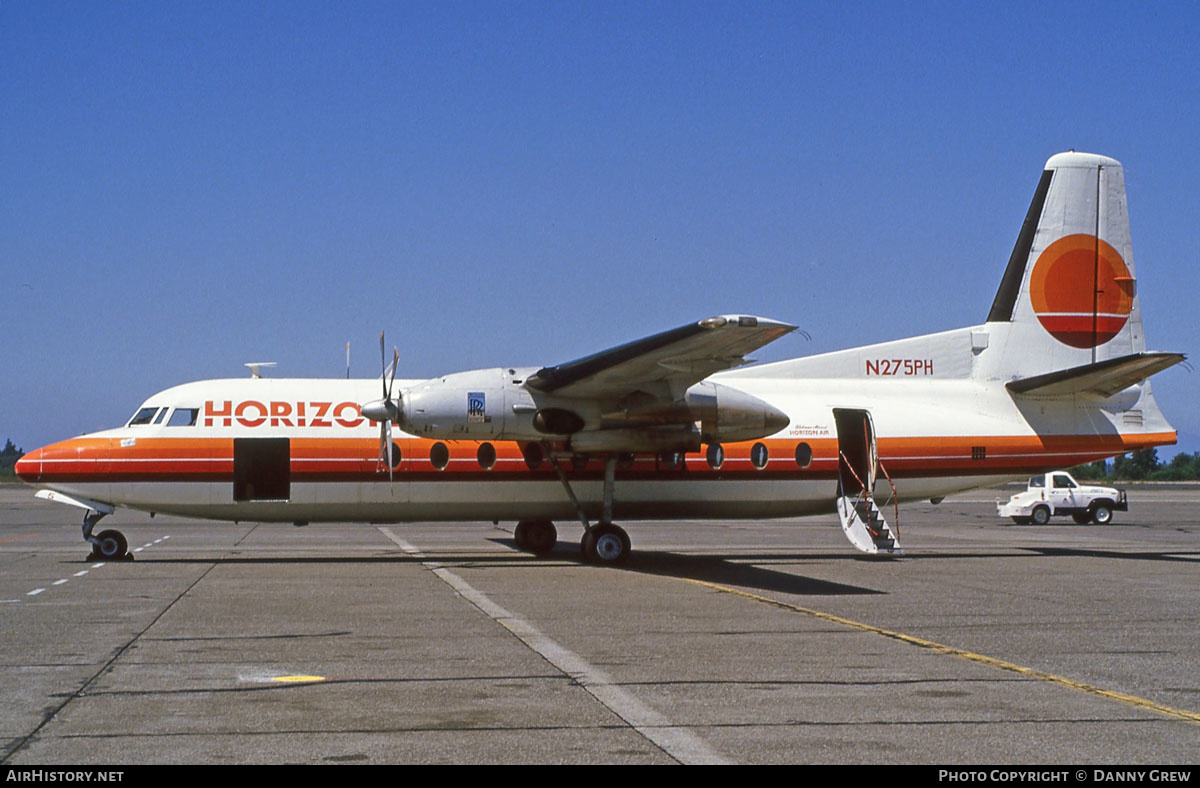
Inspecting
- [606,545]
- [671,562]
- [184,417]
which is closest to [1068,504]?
[671,562]

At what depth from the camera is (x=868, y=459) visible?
2088 cm

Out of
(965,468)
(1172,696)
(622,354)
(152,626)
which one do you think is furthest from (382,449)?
(1172,696)

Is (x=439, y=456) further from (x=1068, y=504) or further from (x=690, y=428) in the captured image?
A: (x=1068, y=504)

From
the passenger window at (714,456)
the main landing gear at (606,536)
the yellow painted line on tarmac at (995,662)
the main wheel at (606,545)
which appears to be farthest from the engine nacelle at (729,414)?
the yellow painted line on tarmac at (995,662)

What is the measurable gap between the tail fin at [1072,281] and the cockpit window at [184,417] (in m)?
14.8

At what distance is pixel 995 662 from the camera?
962cm

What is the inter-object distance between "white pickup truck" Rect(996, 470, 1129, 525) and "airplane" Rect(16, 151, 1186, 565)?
1654cm

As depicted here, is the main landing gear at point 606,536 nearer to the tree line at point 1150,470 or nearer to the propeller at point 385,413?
the propeller at point 385,413

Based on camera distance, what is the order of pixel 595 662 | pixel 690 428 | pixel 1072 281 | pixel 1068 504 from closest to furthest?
1. pixel 595 662
2. pixel 690 428
3. pixel 1072 281
4. pixel 1068 504

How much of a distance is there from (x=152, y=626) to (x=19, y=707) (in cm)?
411

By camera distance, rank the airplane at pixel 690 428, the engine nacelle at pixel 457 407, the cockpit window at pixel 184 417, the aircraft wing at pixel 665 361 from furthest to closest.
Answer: the cockpit window at pixel 184 417
the airplane at pixel 690 428
the engine nacelle at pixel 457 407
the aircraft wing at pixel 665 361

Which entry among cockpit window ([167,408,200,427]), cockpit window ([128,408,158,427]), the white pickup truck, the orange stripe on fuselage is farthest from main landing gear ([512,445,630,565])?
the white pickup truck

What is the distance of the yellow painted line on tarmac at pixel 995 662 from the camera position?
762 cm

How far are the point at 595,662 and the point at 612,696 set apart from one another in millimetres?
1486
